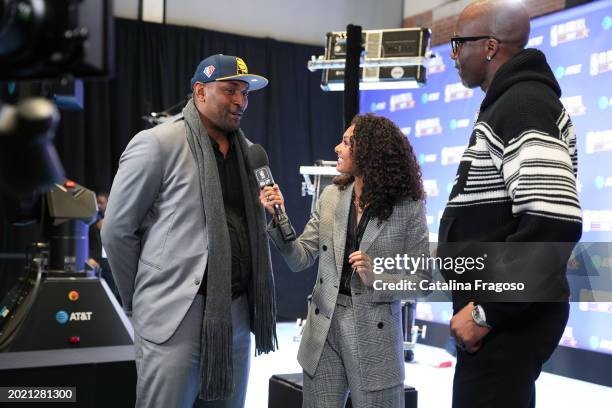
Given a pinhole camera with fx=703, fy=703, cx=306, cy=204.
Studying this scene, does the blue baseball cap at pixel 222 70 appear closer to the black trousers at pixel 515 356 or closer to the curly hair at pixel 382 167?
the curly hair at pixel 382 167

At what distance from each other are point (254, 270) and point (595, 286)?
3.42ft

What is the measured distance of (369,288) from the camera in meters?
2.17

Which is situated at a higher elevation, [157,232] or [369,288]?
[157,232]

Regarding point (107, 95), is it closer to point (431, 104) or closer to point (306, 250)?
point (431, 104)

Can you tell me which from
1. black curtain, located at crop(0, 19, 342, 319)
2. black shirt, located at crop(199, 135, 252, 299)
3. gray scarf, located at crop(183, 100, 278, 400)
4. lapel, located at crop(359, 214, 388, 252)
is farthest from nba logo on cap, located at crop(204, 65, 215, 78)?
black curtain, located at crop(0, 19, 342, 319)

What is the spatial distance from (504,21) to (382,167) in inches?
27.4

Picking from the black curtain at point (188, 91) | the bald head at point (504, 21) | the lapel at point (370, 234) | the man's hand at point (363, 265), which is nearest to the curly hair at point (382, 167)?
the lapel at point (370, 234)

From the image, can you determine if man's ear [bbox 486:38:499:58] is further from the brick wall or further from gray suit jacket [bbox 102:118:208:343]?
the brick wall

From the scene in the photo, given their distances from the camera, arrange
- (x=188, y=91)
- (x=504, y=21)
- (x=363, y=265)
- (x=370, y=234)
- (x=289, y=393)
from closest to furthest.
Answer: (x=504, y=21) < (x=363, y=265) < (x=370, y=234) < (x=289, y=393) < (x=188, y=91)

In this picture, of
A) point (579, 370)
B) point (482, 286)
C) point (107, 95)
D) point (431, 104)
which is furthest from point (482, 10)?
point (107, 95)

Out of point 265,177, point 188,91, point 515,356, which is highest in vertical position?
point 188,91

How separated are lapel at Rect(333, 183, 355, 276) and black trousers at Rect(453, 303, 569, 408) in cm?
71

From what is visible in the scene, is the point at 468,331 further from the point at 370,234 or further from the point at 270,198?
the point at 270,198

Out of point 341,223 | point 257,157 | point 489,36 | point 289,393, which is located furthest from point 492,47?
point 289,393
